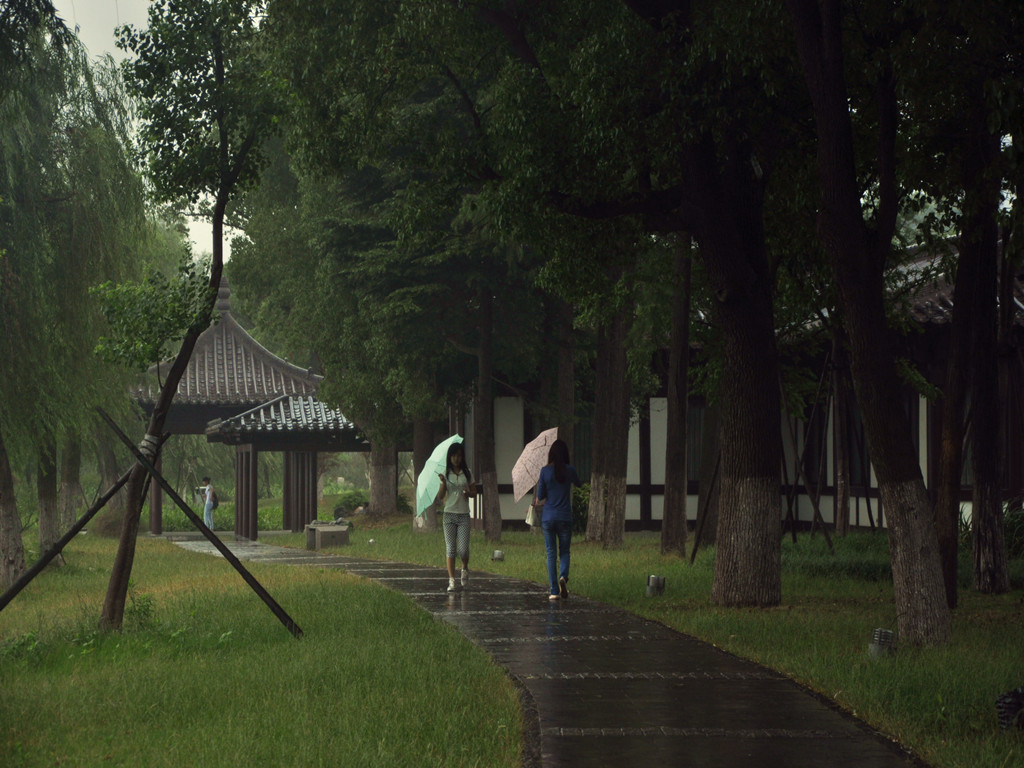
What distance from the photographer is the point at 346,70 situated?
1495 centimetres

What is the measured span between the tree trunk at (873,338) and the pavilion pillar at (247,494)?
21299 millimetres

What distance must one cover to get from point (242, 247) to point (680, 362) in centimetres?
1725

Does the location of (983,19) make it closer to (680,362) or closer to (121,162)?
(680,362)

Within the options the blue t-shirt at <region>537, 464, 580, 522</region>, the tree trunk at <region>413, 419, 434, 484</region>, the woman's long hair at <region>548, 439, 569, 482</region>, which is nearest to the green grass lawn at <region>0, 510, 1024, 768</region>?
the blue t-shirt at <region>537, 464, 580, 522</region>

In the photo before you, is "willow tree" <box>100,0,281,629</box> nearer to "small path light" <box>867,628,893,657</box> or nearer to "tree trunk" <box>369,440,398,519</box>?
"small path light" <box>867,628,893,657</box>

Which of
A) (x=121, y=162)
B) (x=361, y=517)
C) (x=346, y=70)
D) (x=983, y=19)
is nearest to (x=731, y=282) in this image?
(x=983, y=19)

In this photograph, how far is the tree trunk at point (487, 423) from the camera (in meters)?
25.5

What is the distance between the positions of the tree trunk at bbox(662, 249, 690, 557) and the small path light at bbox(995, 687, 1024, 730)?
1190 centimetres

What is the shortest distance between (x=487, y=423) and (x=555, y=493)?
12.2m

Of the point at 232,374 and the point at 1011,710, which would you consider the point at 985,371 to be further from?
the point at 232,374

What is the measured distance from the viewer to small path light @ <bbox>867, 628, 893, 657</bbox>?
30.8 feet

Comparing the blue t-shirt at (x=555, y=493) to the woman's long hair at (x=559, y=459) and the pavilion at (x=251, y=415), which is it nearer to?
the woman's long hair at (x=559, y=459)

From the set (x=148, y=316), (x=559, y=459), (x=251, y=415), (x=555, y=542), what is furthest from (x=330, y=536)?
Result: (x=148, y=316)

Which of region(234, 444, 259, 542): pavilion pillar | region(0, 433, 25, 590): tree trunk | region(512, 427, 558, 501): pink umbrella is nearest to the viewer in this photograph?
region(0, 433, 25, 590): tree trunk
